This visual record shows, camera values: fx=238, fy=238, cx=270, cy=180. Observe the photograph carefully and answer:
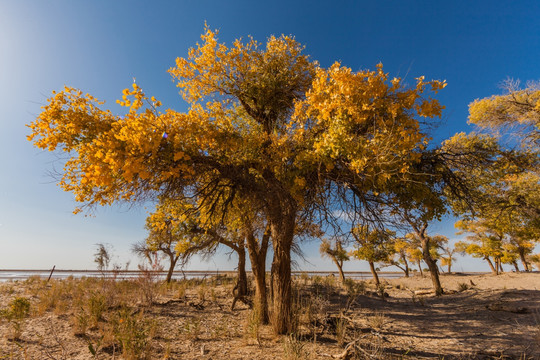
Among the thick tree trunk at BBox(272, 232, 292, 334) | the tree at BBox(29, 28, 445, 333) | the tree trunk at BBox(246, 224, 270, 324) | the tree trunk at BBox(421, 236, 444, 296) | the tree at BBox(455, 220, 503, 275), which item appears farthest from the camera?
the tree at BBox(455, 220, 503, 275)

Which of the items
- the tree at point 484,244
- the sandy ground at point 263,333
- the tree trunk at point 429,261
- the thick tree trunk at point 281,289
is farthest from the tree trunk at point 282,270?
the tree at point 484,244

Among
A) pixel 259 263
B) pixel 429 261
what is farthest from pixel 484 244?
pixel 259 263

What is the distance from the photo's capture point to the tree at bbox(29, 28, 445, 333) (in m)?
3.82

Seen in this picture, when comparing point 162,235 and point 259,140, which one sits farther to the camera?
point 162,235

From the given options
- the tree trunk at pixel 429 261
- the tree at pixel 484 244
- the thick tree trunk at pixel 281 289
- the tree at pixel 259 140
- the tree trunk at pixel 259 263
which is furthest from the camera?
the tree at pixel 484 244

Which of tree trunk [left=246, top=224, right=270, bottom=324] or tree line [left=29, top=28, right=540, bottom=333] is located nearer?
tree line [left=29, top=28, right=540, bottom=333]

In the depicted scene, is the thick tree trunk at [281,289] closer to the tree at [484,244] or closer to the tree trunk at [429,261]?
the tree trunk at [429,261]

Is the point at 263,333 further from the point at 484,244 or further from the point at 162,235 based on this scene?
the point at 484,244

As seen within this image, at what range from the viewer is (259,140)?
5.48 metres

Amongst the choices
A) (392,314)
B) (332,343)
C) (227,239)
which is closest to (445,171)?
(332,343)

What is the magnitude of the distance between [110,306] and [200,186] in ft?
20.8

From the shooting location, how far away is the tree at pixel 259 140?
151 inches

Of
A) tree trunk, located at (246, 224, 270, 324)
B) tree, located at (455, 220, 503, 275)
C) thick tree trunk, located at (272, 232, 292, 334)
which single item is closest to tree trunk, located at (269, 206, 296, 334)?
thick tree trunk, located at (272, 232, 292, 334)

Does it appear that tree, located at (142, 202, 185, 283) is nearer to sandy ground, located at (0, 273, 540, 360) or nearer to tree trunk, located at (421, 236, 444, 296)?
sandy ground, located at (0, 273, 540, 360)
